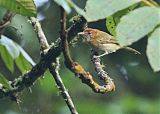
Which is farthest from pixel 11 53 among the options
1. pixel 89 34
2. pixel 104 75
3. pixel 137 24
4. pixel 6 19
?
pixel 137 24

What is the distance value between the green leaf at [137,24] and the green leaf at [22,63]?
0.80 m

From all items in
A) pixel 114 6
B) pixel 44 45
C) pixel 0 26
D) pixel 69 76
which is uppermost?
pixel 114 6

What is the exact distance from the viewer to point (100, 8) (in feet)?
3.17

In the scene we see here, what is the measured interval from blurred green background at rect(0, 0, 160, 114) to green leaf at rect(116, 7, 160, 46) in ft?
5.08

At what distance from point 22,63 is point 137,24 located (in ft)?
2.74

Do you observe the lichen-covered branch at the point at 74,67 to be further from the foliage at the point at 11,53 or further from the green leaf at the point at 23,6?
the foliage at the point at 11,53

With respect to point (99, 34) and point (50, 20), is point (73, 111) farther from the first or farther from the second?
point (50, 20)

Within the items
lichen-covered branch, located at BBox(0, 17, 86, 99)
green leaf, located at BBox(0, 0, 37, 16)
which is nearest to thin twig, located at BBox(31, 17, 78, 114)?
lichen-covered branch, located at BBox(0, 17, 86, 99)

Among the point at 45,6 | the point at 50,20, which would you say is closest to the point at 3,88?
the point at 45,6

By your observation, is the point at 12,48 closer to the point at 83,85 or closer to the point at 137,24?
the point at 137,24

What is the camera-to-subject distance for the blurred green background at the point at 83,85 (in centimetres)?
296

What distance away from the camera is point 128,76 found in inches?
156

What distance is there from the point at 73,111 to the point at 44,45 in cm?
27

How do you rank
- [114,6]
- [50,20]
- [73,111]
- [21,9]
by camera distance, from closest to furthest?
[114,6], [21,9], [73,111], [50,20]
